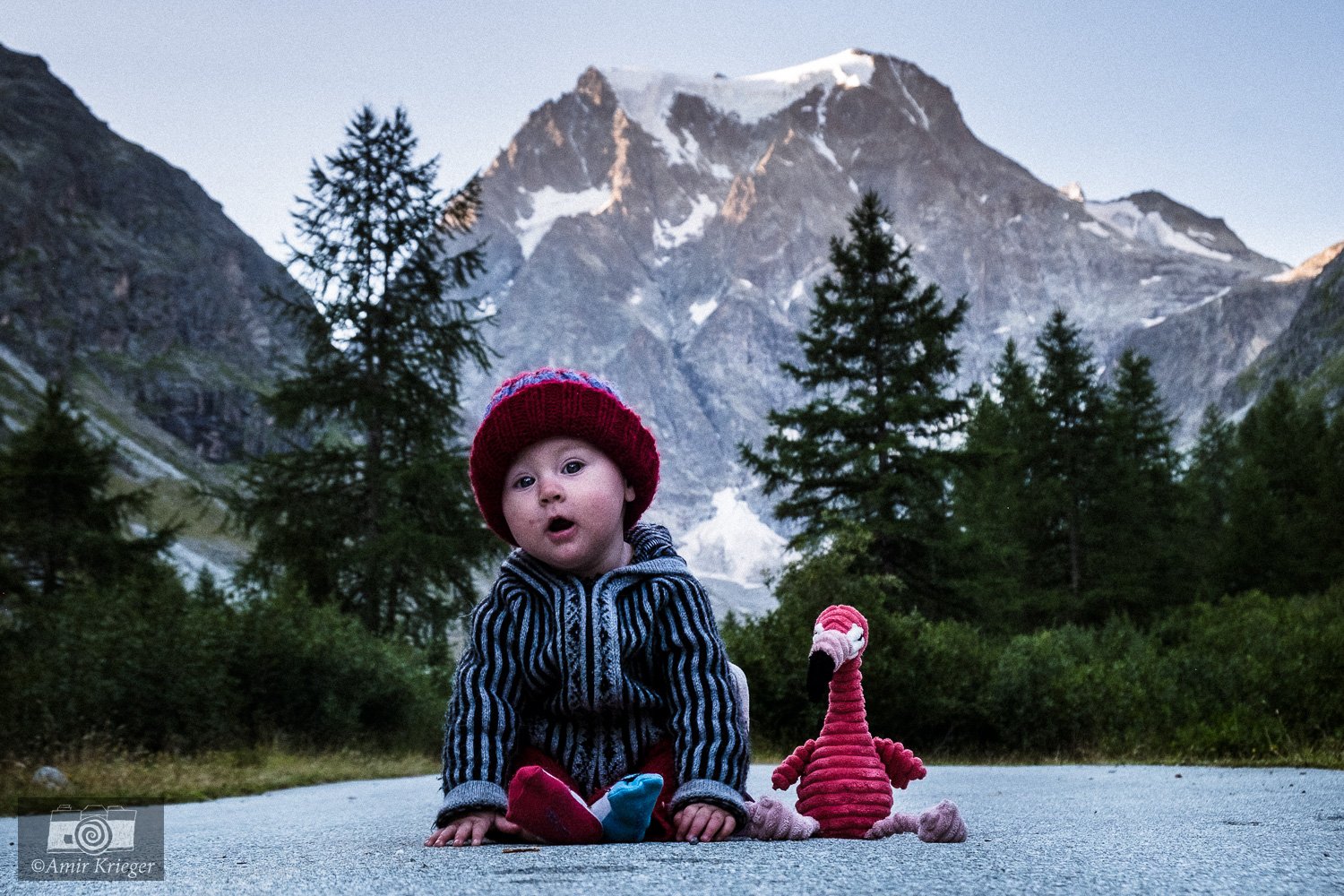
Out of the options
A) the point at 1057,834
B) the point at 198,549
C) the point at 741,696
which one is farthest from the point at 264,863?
the point at 198,549

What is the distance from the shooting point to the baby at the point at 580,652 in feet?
9.19

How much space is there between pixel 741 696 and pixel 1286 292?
179784 millimetres

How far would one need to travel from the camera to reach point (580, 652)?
115 inches

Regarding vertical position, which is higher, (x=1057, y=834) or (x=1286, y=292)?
(x=1286, y=292)

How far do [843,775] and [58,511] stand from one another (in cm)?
2344

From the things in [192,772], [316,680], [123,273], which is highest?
[123,273]

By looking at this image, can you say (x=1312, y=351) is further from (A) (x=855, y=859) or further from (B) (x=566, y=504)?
(A) (x=855, y=859)

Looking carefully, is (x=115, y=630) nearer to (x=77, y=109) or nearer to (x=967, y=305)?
(x=967, y=305)

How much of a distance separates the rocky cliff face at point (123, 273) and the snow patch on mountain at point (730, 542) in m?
75.3

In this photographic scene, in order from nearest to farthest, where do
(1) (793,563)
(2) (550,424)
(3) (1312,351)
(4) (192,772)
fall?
(2) (550,424)
(4) (192,772)
(1) (793,563)
(3) (1312,351)

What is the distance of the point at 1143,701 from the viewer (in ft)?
33.5

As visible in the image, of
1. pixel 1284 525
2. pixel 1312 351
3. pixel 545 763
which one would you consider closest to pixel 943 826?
pixel 545 763

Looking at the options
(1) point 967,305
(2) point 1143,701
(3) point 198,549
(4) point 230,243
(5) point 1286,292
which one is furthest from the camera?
(4) point 230,243

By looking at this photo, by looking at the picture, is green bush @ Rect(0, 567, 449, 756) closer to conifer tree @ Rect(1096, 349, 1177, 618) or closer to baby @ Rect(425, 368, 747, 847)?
baby @ Rect(425, 368, 747, 847)
